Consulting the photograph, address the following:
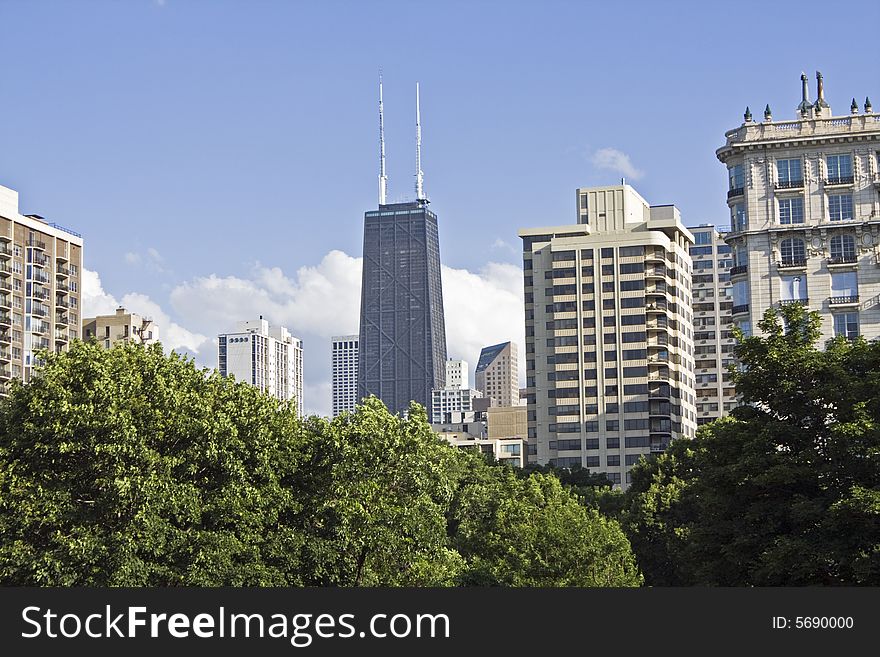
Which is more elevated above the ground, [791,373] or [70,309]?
[70,309]

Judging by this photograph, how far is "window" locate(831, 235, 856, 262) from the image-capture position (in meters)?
109

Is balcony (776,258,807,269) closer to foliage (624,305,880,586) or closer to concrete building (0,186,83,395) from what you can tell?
foliage (624,305,880,586)

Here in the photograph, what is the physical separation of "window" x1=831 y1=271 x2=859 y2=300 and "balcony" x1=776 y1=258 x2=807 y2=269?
8.52 feet

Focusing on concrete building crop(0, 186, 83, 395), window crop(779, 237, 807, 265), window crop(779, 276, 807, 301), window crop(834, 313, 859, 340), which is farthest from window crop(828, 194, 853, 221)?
concrete building crop(0, 186, 83, 395)

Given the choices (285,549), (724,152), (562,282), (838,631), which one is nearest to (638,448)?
(562,282)

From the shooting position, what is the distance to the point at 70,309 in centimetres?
17812

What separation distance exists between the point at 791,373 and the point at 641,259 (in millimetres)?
129485

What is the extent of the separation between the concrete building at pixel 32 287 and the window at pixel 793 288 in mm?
90638

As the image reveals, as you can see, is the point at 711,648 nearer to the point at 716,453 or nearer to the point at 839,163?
the point at 716,453

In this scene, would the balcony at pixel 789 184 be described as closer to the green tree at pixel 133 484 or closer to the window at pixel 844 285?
the window at pixel 844 285

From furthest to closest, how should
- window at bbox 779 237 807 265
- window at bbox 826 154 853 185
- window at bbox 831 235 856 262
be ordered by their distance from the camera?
window at bbox 826 154 853 185 → window at bbox 779 237 807 265 → window at bbox 831 235 856 262

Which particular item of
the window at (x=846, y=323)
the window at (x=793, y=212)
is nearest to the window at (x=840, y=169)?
the window at (x=793, y=212)

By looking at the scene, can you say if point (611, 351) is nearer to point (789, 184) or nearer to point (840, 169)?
point (789, 184)

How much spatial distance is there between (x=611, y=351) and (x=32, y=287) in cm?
7673
